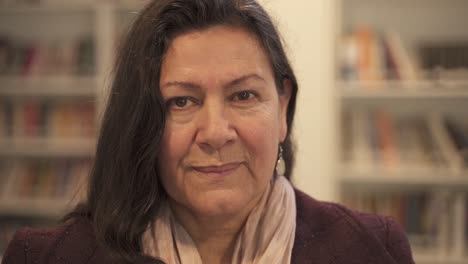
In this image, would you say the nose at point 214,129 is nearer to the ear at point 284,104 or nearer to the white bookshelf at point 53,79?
the ear at point 284,104

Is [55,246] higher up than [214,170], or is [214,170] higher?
[214,170]

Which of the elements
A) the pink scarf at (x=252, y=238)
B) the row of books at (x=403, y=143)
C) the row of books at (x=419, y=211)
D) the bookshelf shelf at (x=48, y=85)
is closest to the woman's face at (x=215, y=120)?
the pink scarf at (x=252, y=238)

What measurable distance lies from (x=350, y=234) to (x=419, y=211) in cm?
178

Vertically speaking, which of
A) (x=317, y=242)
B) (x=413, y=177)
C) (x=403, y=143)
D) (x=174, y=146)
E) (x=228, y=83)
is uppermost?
(x=228, y=83)

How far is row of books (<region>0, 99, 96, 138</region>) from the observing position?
329 centimetres

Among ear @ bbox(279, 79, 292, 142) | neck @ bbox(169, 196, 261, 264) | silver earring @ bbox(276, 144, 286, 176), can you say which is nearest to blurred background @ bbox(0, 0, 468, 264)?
silver earring @ bbox(276, 144, 286, 176)

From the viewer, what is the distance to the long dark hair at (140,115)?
1.18 m

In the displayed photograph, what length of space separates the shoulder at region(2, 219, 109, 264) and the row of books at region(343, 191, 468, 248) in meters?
2.01

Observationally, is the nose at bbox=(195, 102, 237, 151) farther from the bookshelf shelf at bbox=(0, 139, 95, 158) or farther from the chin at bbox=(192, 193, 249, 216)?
the bookshelf shelf at bbox=(0, 139, 95, 158)

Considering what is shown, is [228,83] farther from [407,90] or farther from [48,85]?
[48,85]

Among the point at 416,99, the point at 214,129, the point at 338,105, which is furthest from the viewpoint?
the point at 416,99

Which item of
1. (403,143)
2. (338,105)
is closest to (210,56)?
(338,105)

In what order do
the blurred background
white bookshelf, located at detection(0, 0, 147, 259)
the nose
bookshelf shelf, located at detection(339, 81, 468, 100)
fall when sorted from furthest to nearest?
white bookshelf, located at detection(0, 0, 147, 259)
bookshelf shelf, located at detection(339, 81, 468, 100)
the blurred background
the nose

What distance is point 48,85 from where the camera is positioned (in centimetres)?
321
